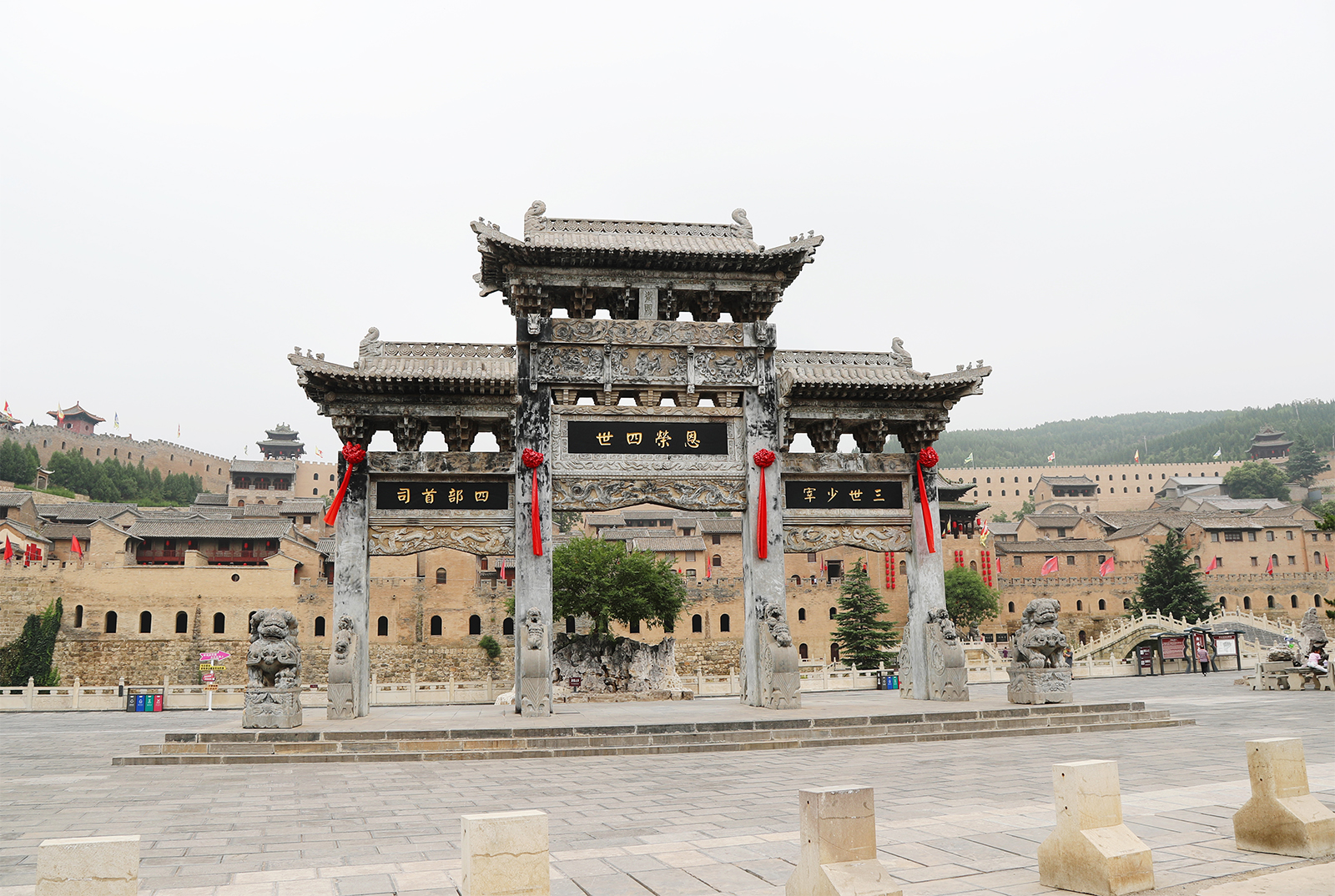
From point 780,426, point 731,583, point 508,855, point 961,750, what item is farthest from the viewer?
point 731,583

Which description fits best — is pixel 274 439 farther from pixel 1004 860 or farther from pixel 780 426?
pixel 1004 860

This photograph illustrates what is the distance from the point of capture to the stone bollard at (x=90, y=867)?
3271 millimetres

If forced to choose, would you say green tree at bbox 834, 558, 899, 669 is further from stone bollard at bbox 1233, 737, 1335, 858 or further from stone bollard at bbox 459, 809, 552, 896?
stone bollard at bbox 459, 809, 552, 896

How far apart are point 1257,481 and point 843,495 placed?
90.5 m

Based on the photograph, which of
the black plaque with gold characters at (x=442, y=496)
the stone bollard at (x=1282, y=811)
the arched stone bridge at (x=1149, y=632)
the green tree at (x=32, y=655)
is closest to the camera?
the stone bollard at (x=1282, y=811)

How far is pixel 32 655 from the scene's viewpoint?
1485 inches

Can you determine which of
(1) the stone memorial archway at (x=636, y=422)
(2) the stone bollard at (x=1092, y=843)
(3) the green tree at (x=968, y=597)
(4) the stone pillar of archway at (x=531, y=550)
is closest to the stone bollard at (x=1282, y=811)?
(2) the stone bollard at (x=1092, y=843)

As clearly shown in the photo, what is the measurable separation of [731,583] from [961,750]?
3432 centimetres

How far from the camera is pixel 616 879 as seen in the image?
5352mm

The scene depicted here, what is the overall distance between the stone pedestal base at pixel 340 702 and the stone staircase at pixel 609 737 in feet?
4.23

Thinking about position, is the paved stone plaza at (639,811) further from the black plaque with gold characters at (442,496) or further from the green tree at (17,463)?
the green tree at (17,463)

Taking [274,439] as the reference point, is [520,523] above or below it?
below

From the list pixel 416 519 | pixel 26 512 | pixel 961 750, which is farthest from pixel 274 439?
pixel 961 750

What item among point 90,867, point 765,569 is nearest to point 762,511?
point 765,569
